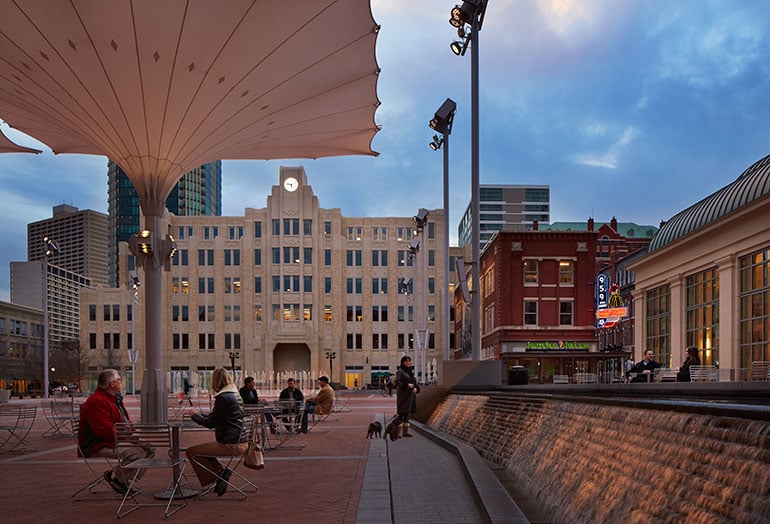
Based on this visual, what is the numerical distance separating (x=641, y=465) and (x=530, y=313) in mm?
47812

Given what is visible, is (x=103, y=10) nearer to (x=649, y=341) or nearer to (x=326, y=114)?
(x=326, y=114)

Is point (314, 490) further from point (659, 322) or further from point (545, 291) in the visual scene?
point (545, 291)

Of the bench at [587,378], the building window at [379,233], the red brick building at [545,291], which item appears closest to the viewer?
the bench at [587,378]

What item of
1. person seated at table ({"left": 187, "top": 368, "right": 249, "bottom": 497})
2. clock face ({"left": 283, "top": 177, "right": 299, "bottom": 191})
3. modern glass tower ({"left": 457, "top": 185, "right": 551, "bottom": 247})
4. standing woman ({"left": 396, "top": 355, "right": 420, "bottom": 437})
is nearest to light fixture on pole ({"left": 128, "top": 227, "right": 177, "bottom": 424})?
standing woman ({"left": 396, "top": 355, "right": 420, "bottom": 437})

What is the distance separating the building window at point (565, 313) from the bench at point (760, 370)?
1117 inches

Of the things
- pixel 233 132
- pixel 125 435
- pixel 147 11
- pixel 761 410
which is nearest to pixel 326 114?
pixel 233 132

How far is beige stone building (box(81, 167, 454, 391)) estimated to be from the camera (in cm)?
7981

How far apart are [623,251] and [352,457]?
74.1 m

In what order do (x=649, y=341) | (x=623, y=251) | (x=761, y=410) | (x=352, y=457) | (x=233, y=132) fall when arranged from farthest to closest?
(x=623, y=251) < (x=649, y=341) < (x=233, y=132) < (x=352, y=457) < (x=761, y=410)

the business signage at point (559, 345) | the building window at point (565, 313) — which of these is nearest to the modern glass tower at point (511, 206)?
the building window at point (565, 313)

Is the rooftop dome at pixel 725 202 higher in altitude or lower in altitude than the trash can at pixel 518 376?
higher

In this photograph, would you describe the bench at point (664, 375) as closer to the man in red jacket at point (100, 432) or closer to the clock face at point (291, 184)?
the man in red jacket at point (100, 432)

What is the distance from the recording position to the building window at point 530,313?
52000mm

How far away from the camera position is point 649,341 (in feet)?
122
